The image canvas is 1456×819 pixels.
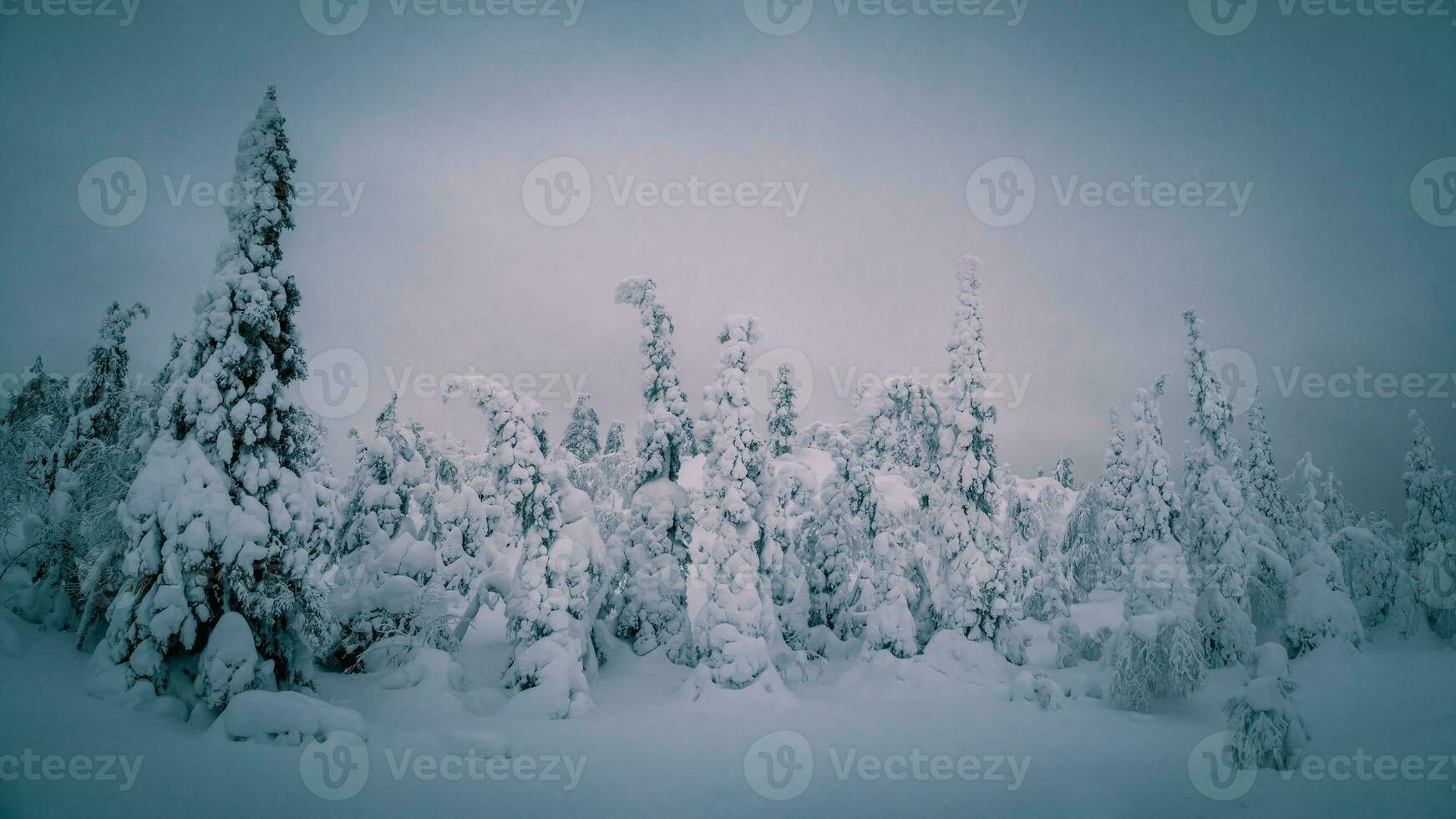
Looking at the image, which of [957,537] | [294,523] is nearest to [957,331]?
[957,537]

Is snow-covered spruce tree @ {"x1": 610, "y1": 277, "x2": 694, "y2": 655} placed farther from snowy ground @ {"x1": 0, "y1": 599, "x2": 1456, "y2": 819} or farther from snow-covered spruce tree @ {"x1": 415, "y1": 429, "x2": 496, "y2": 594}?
snow-covered spruce tree @ {"x1": 415, "y1": 429, "x2": 496, "y2": 594}

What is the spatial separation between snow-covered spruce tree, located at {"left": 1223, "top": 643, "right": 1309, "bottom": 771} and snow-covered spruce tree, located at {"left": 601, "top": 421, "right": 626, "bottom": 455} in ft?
137

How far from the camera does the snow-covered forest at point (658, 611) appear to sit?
1170 centimetres

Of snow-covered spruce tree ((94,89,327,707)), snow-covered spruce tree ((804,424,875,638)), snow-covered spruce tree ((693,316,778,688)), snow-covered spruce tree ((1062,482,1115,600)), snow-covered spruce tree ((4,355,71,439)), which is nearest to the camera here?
snow-covered spruce tree ((94,89,327,707))

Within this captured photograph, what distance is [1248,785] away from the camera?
1307cm

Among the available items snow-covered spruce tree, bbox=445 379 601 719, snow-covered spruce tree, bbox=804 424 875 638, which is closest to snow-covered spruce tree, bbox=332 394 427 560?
snow-covered spruce tree, bbox=445 379 601 719

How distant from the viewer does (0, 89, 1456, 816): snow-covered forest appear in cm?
1170

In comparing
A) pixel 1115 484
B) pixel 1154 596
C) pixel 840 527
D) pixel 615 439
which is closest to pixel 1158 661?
pixel 1154 596

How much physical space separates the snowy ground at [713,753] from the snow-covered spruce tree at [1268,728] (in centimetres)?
45

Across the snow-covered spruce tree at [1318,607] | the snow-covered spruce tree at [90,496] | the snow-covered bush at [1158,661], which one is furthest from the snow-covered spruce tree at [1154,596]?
the snow-covered spruce tree at [90,496]

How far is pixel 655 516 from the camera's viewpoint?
22.0m

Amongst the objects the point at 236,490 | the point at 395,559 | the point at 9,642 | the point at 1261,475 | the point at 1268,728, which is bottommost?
the point at 9,642

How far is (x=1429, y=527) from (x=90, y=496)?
2197 inches

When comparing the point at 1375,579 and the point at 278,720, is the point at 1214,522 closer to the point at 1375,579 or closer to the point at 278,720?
the point at 1375,579
